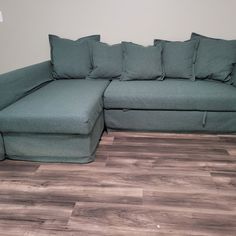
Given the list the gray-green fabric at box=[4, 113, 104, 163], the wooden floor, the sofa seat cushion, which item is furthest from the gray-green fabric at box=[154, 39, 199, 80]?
the gray-green fabric at box=[4, 113, 104, 163]

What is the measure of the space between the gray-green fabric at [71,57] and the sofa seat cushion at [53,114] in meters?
0.69

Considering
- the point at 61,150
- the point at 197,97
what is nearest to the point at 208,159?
the point at 197,97

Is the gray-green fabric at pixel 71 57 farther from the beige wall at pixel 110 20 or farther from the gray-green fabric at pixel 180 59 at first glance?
the gray-green fabric at pixel 180 59

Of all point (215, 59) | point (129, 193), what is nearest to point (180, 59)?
point (215, 59)

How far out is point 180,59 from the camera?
2.72 metres

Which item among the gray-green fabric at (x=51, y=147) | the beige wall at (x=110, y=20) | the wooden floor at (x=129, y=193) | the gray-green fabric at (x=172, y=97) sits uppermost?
the beige wall at (x=110, y=20)

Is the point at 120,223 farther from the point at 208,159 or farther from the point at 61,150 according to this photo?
the point at 208,159

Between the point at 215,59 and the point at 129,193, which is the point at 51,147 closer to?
the point at 129,193

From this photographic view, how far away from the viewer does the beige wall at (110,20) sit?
287 cm

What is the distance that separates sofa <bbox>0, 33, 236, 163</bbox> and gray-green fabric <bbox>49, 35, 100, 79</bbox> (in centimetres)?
1

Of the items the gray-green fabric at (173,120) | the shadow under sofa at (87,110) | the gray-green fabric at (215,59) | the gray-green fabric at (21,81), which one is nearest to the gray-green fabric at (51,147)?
the shadow under sofa at (87,110)

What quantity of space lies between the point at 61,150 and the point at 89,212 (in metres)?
0.67

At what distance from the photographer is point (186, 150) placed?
7.22 feet

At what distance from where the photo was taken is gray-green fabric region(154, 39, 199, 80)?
2717mm
